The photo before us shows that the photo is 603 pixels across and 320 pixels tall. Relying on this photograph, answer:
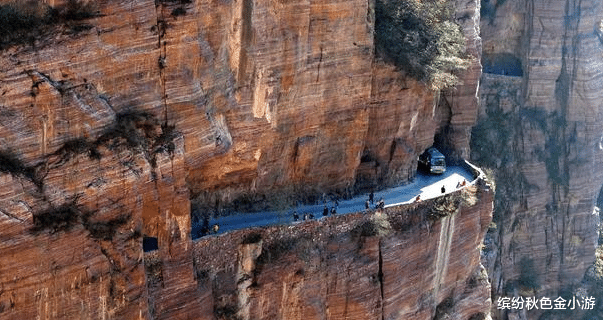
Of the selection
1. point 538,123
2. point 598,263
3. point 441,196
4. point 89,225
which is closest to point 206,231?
point 89,225

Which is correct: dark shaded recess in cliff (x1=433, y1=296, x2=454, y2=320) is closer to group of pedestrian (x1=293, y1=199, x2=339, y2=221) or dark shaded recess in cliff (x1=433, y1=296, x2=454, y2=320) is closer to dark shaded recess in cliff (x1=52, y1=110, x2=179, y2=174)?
group of pedestrian (x1=293, y1=199, x2=339, y2=221)

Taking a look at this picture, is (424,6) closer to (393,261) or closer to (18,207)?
(393,261)

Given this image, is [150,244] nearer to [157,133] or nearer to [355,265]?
[157,133]

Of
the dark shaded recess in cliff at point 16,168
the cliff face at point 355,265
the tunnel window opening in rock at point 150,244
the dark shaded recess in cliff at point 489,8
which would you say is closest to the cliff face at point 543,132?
the dark shaded recess in cliff at point 489,8

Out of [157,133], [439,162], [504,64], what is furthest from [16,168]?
[504,64]

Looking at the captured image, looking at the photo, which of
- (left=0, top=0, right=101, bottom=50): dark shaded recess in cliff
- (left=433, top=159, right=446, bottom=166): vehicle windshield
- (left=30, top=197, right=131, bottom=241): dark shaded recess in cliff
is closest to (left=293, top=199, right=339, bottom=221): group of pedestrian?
(left=433, top=159, right=446, bottom=166): vehicle windshield

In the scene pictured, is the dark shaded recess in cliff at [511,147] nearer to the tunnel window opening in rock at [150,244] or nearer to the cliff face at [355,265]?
the cliff face at [355,265]
